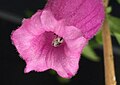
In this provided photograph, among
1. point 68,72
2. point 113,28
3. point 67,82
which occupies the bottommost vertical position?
point 67,82

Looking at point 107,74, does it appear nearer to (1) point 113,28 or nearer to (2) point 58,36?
(2) point 58,36

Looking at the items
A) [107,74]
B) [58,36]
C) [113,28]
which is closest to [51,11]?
[58,36]

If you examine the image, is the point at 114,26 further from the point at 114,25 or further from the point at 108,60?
the point at 108,60

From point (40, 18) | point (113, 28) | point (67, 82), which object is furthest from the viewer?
point (67, 82)

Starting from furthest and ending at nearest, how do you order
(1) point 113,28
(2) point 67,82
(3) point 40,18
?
(2) point 67,82 < (1) point 113,28 < (3) point 40,18

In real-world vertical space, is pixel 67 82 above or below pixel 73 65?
below

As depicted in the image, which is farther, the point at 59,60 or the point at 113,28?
the point at 113,28

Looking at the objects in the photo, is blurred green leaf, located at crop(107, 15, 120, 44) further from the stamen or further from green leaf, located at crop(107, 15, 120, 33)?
the stamen
